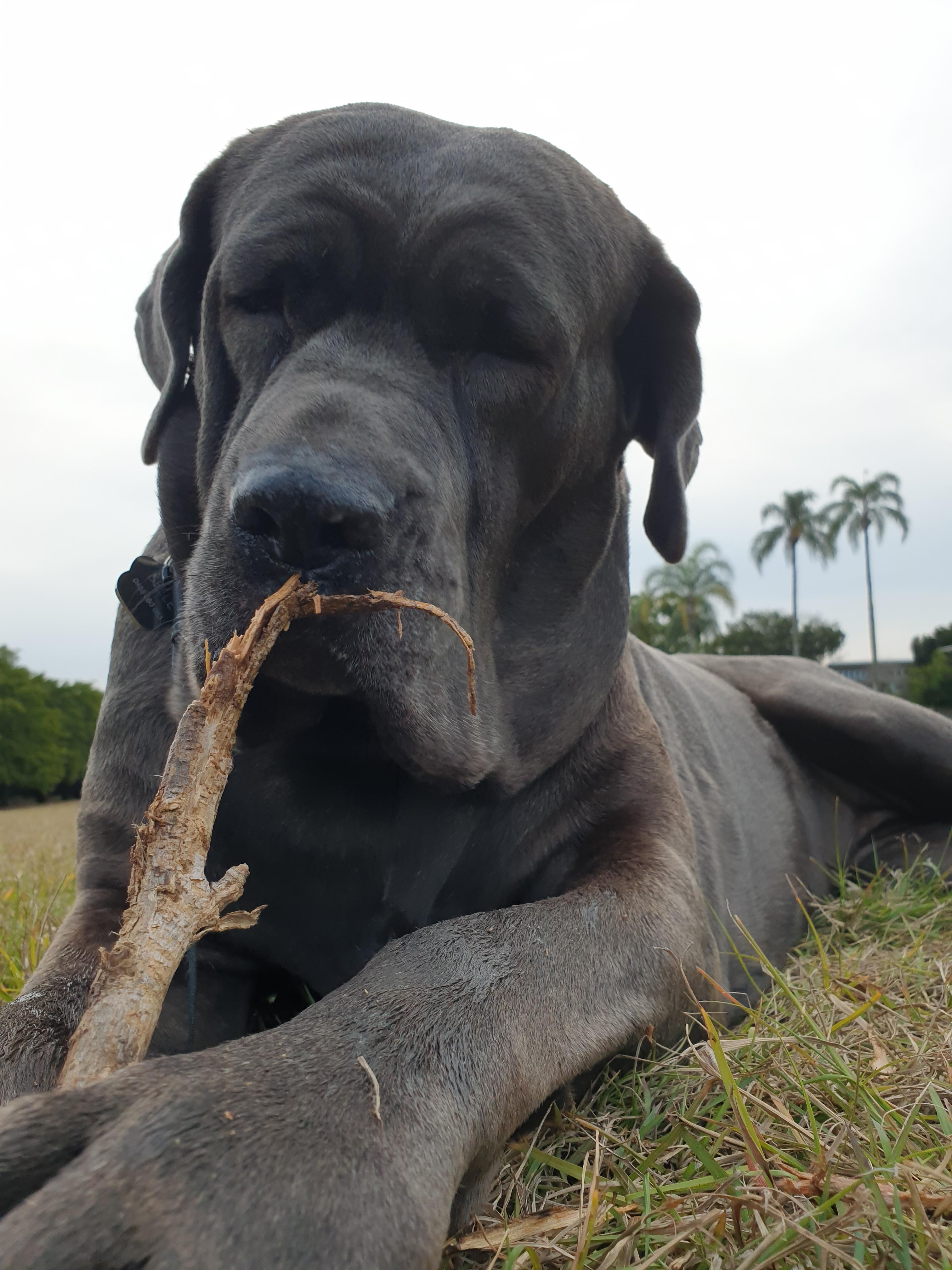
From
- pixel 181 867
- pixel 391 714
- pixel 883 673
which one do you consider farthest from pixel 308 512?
pixel 883 673

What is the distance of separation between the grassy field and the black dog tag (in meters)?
1.45

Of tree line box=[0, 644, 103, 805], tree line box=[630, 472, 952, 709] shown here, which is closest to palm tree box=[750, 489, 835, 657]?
tree line box=[630, 472, 952, 709]

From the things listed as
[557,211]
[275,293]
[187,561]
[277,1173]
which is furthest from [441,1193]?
[557,211]

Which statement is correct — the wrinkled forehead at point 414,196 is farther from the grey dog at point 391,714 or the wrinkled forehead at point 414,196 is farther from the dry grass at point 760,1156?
the dry grass at point 760,1156

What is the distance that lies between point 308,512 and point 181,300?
4.35ft

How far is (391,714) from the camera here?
79.5 inches

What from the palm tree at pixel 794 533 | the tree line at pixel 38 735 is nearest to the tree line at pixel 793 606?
the palm tree at pixel 794 533

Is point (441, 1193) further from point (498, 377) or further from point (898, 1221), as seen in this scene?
point (498, 377)

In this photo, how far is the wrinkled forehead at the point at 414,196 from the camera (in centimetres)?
225

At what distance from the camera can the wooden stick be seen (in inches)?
50.9

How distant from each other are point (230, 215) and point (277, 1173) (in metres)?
2.15

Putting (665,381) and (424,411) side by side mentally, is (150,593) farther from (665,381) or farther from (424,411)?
(665,381)

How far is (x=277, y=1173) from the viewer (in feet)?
3.67

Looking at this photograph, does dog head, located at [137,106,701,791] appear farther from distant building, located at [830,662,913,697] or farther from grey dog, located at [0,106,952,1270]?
distant building, located at [830,662,913,697]
